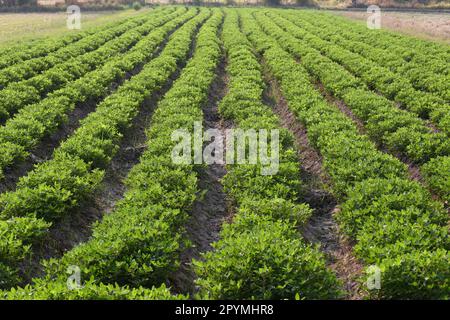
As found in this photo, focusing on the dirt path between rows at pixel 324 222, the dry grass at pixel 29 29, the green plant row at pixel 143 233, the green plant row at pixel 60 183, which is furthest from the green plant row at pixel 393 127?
the dry grass at pixel 29 29

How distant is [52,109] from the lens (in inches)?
625

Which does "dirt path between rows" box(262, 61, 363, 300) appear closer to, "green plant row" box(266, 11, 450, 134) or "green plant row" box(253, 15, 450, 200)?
"green plant row" box(253, 15, 450, 200)

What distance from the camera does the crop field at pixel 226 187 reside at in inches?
281

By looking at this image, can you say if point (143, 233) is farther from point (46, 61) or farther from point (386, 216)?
point (46, 61)

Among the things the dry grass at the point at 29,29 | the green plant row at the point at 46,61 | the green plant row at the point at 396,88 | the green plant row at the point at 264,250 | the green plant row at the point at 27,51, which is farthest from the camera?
the dry grass at the point at 29,29

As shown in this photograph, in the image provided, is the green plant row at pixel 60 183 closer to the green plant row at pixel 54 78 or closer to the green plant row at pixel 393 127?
the green plant row at pixel 54 78

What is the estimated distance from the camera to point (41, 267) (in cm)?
870

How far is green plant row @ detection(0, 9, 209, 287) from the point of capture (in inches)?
333

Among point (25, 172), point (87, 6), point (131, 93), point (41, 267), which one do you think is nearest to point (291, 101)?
point (131, 93)

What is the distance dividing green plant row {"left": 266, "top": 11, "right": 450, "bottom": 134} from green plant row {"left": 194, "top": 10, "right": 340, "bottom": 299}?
709cm

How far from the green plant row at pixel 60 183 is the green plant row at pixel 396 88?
11089mm

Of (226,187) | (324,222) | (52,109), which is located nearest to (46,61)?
(52,109)

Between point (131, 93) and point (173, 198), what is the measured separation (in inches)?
397
